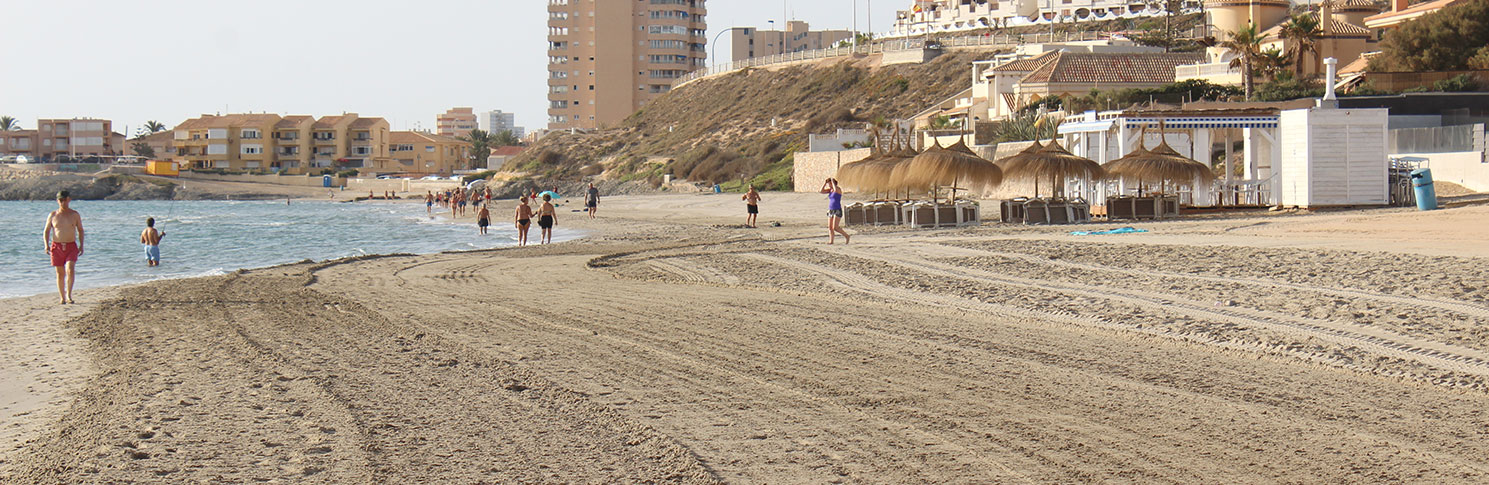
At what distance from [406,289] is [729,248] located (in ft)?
21.8

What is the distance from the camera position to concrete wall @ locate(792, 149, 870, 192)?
1753 inches

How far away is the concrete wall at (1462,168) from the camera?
77.4 ft

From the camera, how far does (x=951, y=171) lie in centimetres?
2409

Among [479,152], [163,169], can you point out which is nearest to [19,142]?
[163,169]

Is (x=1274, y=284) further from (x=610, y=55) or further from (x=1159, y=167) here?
(x=610, y=55)

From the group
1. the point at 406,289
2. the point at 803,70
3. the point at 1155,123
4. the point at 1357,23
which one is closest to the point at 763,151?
the point at 803,70

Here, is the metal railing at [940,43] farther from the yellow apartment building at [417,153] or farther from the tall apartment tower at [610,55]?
the yellow apartment building at [417,153]

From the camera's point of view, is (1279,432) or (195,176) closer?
(1279,432)

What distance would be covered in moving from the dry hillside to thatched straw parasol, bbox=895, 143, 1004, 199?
2681cm

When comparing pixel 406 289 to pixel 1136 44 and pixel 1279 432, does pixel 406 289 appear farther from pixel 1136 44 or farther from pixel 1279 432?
pixel 1136 44

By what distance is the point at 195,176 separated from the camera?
93875 mm

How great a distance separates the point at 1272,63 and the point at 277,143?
86004 mm

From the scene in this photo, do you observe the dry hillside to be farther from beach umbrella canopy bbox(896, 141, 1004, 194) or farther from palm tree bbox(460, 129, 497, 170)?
palm tree bbox(460, 129, 497, 170)

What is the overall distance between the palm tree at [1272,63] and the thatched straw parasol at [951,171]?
22574 millimetres
